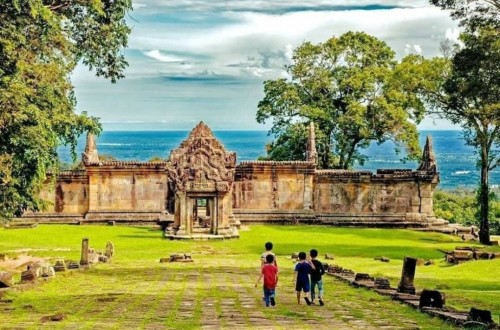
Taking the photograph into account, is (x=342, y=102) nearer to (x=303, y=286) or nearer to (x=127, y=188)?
(x=127, y=188)

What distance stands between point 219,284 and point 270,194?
23.9 m

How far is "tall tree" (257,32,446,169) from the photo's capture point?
51375 mm

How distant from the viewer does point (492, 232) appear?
53.0 m

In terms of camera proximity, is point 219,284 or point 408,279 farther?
point 219,284

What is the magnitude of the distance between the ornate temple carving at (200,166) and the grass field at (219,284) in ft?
9.72

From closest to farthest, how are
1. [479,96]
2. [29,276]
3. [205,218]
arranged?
[29,276] < [479,96] < [205,218]

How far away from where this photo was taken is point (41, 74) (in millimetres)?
21719

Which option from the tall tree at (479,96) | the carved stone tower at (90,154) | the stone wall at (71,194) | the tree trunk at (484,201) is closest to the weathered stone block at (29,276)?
the tall tree at (479,96)

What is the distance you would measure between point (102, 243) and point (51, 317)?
21.6m

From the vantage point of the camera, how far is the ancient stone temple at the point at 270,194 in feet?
148

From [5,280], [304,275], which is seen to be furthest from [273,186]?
[304,275]

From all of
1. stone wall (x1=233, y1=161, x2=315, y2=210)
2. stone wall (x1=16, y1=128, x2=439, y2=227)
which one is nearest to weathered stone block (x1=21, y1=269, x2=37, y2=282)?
stone wall (x1=16, y1=128, x2=439, y2=227)

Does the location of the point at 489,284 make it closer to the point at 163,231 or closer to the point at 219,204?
the point at 219,204

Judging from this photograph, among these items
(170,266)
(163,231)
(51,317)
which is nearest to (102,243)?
(163,231)
